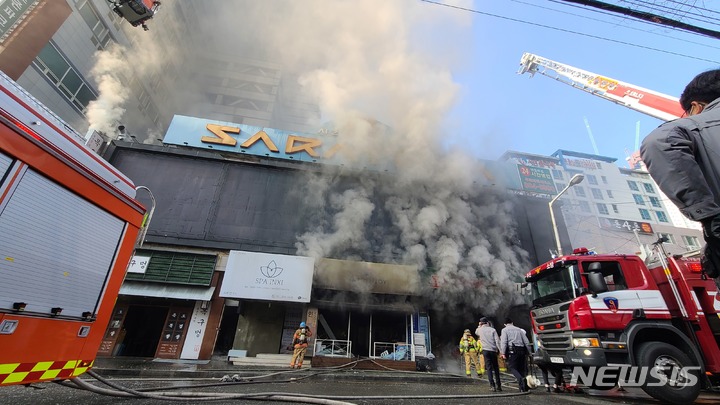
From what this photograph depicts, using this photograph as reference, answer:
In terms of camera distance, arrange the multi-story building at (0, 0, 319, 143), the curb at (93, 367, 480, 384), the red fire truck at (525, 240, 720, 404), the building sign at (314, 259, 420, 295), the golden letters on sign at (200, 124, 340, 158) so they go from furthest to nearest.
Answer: the multi-story building at (0, 0, 319, 143) < the golden letters on sign at (200, 124, 340, 158) < the building sign at (314, 259, 420, 295) < the curb at (93, 367, 480, 384) < the red fire truck at (525, 240, 720, 404)

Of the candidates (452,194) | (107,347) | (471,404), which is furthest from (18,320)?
(452,194)

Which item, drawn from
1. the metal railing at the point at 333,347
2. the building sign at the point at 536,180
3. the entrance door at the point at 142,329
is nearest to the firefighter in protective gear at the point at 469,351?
the metal railing at the point at 333,347

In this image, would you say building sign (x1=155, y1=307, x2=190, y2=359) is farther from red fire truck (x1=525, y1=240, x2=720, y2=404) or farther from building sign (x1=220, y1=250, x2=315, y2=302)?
red fire truck (x1=525, y1=240, x2=720, y2=404)

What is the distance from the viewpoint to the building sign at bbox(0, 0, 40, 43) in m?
16.0

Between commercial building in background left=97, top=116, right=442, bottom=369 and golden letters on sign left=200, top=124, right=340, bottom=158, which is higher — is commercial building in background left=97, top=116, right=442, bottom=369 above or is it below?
below

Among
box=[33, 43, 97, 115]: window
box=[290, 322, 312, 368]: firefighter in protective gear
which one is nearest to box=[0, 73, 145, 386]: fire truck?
box=[290, 322, 312, 368]: firefighter in protective gear

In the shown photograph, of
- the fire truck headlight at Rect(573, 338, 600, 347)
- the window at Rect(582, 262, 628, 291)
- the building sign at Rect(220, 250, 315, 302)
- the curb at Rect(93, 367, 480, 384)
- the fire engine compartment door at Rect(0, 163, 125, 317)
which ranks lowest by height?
the curb at Rect(93, 367, 480, 384)

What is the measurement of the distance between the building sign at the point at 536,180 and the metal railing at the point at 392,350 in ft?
44.2

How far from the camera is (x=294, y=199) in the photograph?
1583 cm

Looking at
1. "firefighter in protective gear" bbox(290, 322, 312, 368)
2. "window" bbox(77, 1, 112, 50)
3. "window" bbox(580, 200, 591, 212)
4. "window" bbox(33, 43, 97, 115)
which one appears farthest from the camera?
"window" bbox(580, 200, 591, 212)

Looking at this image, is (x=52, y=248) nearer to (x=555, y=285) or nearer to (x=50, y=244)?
(x=50, y=244)

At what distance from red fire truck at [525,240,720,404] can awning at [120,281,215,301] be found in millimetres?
12293

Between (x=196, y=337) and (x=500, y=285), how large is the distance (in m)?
13.2

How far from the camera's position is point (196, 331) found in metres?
12.4
